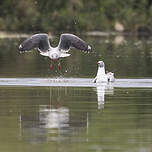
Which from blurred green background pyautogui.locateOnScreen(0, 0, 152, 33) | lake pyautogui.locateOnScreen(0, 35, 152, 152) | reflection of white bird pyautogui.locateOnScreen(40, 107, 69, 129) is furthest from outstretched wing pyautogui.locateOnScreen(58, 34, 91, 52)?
blurred green background pyautogui.locateOnScreen(0, 0, 152, 33)

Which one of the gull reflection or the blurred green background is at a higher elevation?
the blurred green background

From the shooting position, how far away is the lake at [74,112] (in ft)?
37.1

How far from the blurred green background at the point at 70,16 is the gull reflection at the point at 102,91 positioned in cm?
3984

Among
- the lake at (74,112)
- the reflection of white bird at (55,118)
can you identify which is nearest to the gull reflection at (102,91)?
the lake at (74,112)

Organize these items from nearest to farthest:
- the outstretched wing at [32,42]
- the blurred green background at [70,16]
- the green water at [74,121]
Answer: the green water at [74,121] → the outstretched wing at [32,42] → the blurred green background at [70,16]

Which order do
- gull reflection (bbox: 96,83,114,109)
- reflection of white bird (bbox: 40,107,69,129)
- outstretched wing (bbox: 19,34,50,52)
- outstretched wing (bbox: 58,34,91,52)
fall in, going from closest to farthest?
reflection of white bird (bbox: 40,107,69,129) → gull reflection (bbox: 96,83,114,109) → outstretched wing (bbox: 58,34,91,52) → outstretched wing (bbox: 19,34,50,52)

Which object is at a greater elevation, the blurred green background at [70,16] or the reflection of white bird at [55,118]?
the blurred green background at [70,16]

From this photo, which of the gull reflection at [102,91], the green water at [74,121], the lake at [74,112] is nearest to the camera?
the green water at [74,121]

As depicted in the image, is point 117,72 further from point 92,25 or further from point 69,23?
point 92,25

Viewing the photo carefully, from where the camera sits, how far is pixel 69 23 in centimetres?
6003

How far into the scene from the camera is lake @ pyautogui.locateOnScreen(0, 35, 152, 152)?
37.1ft

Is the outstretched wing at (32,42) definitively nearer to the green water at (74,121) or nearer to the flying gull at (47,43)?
the flying gull at (47,43)

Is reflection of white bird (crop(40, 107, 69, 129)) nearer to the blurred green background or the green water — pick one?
the green water

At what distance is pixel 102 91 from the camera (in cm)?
1748
